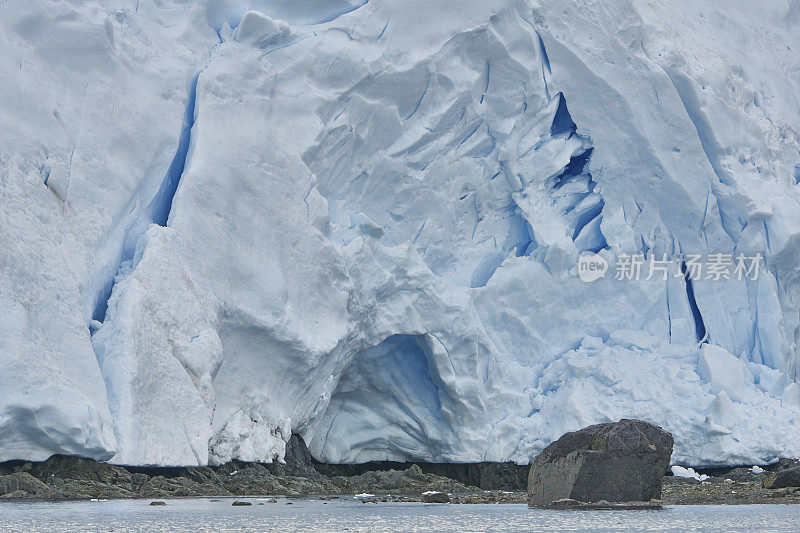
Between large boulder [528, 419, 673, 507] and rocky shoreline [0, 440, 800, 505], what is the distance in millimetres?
1049

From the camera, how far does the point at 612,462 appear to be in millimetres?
9117

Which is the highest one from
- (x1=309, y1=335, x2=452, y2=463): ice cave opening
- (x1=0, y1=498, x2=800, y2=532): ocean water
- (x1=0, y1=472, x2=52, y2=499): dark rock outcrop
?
(x1=309, y1=335, x2=452, y2=463): ice cave opening

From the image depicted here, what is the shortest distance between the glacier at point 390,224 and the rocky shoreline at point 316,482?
237 millimetres

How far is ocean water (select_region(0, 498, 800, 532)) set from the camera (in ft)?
22.8

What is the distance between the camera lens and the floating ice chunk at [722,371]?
1451 centimetres

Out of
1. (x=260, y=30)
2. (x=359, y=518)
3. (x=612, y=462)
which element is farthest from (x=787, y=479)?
(x=260, y=30)

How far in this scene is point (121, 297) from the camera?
10.5 metres

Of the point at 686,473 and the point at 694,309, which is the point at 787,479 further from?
the point at 694,309

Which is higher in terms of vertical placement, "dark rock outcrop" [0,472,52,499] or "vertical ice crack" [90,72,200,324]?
"vertical ice crack" [90,72,200,324]

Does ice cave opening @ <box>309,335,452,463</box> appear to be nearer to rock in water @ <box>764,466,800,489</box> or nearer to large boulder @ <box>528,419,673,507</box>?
rock in water @ <box>764,466,800,489</box>

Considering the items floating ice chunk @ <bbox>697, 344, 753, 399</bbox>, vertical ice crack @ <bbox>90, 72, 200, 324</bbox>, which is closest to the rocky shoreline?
floating ice chunk @ <bbox>697, 344, 753, 399</bbox>

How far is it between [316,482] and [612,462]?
16.4 ft

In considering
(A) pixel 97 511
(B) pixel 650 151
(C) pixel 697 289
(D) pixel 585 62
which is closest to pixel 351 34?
(D) pixel 585 62

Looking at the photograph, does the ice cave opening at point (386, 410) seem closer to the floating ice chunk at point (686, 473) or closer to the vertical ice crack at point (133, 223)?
the floating ice chunk at point (686, 473)
